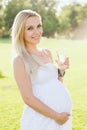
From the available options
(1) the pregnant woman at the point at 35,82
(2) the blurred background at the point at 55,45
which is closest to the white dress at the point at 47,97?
(1) the pregnant woman at the point at 35,82

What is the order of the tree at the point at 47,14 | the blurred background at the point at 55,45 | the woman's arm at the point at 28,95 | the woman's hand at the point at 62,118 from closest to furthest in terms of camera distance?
1. the woman's arm at the point at 28,95
2. the woman's hand at the point at 62,118
3. the blurred background at the point at 55,45
4. the tree at the point at 47,14

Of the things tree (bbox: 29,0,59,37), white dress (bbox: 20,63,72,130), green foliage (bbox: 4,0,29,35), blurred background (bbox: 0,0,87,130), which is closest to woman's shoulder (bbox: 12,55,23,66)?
white dress (bbox: 20,63,72,130)

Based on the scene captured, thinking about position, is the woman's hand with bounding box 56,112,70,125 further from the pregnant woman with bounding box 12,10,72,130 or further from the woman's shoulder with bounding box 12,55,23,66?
the woman's shoulder with bounding box 12,55,23,66

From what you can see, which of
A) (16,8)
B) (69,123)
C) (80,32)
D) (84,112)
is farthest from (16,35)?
(80,32)

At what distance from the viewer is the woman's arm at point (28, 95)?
3350mm

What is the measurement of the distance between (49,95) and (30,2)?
77.0 metres

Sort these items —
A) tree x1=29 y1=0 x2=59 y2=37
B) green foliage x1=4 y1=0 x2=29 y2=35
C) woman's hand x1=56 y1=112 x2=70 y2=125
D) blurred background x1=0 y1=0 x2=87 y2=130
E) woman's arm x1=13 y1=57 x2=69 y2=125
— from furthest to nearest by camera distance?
tree x1=29 y1=0 x2=59 y2=37 → green foliage x1=4 y1=0 x2=29 y2=35 → blurred background x1=0 y1=0 x2=87 y2=130 → woman's hand x1=56 y1=112 x2=70 y2=125 → woman's arm x1=13 y1=57 x2=69 y2=125

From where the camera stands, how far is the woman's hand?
3.46 meters

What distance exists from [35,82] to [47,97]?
17cm

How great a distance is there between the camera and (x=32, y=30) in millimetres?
3521

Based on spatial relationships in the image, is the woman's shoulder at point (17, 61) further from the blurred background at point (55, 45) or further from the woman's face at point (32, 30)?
the blurred background at point (55, 45)

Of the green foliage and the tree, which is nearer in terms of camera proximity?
the green foliage

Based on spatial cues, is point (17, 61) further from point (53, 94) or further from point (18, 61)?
point (53, 94)

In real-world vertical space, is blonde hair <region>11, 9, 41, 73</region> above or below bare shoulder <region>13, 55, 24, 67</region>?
above
